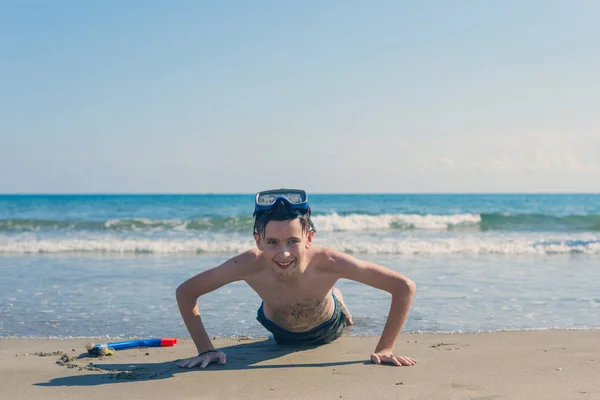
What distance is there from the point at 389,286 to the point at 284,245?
99cm

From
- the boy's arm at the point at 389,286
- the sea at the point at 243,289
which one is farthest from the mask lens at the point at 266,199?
the sea at the point at 243,289

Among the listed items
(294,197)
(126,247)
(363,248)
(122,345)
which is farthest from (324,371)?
(126,247)

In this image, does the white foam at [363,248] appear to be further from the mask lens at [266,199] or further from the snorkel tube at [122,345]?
the mask lens at [266,199]

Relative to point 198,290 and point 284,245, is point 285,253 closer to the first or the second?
point 284,245

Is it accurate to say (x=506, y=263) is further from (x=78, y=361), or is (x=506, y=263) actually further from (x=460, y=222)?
(x=460, y=222)

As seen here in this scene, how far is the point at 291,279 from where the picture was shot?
556 cm

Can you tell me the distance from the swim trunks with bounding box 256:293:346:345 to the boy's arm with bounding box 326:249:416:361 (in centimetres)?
77

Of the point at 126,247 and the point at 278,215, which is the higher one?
the point at 278,215

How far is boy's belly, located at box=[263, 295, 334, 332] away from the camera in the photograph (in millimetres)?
5825

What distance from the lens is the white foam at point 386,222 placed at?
29.4 metres

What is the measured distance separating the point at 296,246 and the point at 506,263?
945 cm

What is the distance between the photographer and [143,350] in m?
6.02

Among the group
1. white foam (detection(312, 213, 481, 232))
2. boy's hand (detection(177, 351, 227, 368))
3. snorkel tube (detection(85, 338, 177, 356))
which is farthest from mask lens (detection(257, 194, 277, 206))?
white foam (detection(312, 213, 481, 232))

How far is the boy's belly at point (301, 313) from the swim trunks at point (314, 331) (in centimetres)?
4
